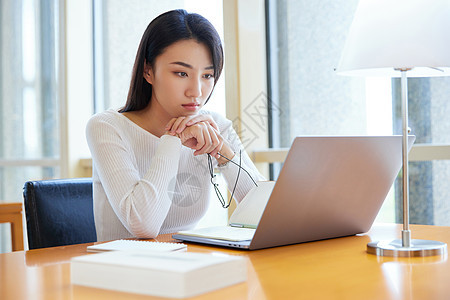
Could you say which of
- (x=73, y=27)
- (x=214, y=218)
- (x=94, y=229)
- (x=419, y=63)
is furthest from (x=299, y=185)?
(x=73, y=27)

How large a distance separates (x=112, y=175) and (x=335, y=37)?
135 cm

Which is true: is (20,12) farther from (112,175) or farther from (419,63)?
(419,63)

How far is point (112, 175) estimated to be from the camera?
152 centimetres

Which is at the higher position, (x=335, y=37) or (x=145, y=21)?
(x=145, y=21)

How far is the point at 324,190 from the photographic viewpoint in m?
1.06

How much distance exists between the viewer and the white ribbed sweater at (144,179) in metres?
1.45

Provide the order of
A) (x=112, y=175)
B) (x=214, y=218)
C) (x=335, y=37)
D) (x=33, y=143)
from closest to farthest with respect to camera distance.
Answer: (x=112, y=175), (x=335, y=37), (x=214, y=218), (x=33, y=143)

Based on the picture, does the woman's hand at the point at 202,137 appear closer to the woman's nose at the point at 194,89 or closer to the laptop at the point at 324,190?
the woman's nose at the point at 194,89

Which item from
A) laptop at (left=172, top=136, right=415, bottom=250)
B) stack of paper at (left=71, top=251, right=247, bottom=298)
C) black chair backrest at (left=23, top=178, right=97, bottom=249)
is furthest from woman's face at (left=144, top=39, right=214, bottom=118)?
stack of paper at (left=71, top=251, right=247, bottom=298)

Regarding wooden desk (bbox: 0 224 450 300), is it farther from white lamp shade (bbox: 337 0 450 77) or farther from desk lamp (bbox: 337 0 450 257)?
white lamp shade (bbox: 337 0 450 77)

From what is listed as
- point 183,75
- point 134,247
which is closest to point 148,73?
point 183,75

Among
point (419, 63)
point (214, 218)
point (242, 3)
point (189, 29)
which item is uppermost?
point (242, 3)

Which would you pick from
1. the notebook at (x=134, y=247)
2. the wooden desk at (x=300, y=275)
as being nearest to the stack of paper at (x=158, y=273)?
the wooden desk at (x=300, y=275)

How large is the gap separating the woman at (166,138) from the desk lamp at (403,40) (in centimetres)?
64
